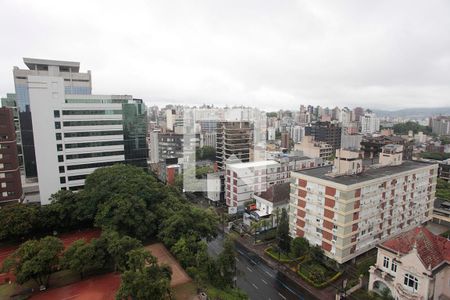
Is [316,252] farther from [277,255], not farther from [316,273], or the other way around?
[277,255]

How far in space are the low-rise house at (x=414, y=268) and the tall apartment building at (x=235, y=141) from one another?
3628cm

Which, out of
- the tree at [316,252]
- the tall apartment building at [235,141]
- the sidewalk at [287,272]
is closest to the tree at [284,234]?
the sidewalk at [287,272]

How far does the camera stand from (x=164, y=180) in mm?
56500

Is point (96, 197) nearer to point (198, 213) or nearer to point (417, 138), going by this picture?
point (198, 213)

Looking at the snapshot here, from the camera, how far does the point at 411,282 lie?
20859mm

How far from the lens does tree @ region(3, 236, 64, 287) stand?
2106 cm

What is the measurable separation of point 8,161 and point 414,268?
182 feet

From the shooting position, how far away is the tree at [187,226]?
2667 cm

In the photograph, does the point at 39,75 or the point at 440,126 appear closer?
the point at 39,75

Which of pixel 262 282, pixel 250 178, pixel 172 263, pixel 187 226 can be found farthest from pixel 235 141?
pixel 262 282

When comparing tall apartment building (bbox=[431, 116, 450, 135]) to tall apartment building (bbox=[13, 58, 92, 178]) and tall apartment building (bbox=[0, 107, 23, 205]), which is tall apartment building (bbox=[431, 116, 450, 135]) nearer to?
tall apartment building (bbox=[13, 58, 92, 178])

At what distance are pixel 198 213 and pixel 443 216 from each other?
36837mm

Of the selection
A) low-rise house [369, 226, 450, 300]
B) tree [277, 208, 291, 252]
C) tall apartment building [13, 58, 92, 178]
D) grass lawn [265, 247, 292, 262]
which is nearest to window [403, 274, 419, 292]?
low-rise house [369, 226, 450, 300]

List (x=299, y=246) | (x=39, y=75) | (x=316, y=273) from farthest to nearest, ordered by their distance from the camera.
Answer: (x=39, y=75)
(x=299, y=246)
(x=316, y=273)
